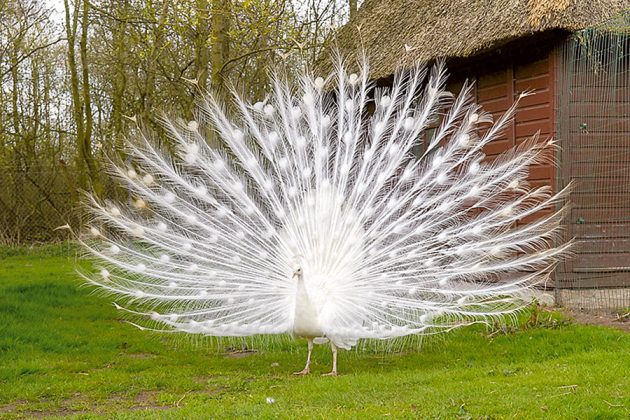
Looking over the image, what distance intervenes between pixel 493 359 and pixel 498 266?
116 centimetres

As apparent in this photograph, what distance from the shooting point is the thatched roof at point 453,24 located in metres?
9.63

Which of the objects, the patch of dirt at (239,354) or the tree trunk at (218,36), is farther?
the tree trunk at (218,36)

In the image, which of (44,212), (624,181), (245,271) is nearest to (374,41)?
(624,181)

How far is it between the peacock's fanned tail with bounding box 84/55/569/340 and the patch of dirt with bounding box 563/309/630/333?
1.60 m

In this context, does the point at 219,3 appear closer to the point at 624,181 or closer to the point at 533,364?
the point at 624,181

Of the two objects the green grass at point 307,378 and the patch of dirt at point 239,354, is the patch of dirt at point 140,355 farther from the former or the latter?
the patch of dirt at point 239,354

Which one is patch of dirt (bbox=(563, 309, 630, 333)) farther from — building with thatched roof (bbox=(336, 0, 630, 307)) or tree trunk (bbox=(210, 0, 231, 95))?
tree trunk (bbox=(210, 0, 231, 95))

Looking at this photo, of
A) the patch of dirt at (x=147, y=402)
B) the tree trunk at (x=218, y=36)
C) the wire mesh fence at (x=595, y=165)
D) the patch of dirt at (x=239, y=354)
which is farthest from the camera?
the tree trunk at (x=218, y=36)

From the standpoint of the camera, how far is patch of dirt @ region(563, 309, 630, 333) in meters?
8.27

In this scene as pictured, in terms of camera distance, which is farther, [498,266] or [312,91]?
[312,91]

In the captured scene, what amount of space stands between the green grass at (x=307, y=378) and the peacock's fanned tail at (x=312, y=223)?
1.78ft

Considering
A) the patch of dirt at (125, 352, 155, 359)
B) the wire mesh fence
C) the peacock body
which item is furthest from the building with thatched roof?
the patch of dirt at (125, 352, 155, 359)

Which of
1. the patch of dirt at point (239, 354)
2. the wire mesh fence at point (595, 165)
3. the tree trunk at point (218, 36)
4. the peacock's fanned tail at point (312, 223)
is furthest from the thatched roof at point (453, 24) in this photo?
the patch of dirt at point (239, 354)

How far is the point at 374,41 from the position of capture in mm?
14867
